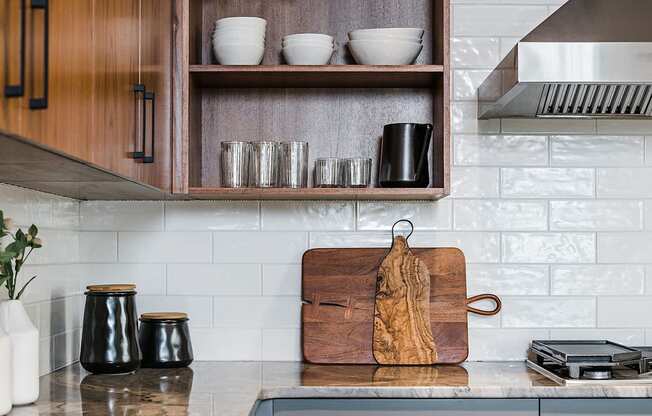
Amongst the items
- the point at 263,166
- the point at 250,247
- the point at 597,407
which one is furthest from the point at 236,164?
the point at 597,407

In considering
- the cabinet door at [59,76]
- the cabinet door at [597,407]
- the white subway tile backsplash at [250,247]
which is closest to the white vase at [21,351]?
the cabinet door at [59,76]

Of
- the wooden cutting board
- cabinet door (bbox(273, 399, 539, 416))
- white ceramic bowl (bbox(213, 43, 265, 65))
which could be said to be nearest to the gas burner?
cabinet door (bbox(273, 399, 539, 416))

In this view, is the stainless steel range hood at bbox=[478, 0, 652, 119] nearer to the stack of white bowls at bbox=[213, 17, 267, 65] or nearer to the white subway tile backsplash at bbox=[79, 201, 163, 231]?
the stack of white bowls at bbox=[213, 17, 267, 65]

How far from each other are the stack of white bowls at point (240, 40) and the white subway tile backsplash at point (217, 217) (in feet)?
1.61

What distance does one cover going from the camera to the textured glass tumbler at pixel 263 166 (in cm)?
249

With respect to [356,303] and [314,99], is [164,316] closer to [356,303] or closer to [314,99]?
[356,303]

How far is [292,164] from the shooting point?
8.25 ft

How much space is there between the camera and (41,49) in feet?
4.18

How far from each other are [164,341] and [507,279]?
113 centimetres

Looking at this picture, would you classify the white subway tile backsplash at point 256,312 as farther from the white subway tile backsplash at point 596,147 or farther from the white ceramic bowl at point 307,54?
the white subway tile backsplash at point 596,147

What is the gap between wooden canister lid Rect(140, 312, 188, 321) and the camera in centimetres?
250

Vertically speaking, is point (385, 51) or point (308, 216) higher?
point (385, 51)

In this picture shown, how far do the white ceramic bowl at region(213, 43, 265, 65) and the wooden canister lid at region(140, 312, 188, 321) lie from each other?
79 centimetres

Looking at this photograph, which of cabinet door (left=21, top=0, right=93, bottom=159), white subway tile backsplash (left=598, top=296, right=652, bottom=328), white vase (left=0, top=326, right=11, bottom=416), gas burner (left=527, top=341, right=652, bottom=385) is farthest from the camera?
white subway tile backsplash (left=598, top=296, right=652, bottom=328)
